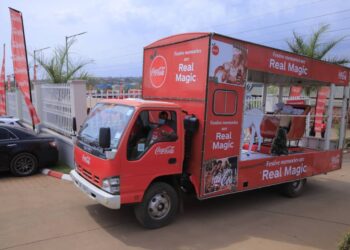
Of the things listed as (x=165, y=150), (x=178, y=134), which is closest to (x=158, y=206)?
(x=165, y=150)

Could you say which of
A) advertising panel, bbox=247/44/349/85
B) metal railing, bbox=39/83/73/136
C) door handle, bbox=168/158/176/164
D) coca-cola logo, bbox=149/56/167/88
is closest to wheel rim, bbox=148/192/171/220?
door handle, bbox=168/158/176/164

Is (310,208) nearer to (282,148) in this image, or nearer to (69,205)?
(282,148)

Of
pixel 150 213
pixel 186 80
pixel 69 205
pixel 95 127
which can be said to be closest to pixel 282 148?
pixel 186 80

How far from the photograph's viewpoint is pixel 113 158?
4.52m

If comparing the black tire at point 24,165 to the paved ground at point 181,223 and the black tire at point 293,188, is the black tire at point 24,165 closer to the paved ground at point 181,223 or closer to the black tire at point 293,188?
the paved ground at point 181,223

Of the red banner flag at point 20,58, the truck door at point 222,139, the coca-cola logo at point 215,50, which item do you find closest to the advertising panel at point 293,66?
the truck door at point 222,139

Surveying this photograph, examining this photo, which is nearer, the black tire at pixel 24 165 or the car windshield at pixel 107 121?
the car windshield at pixel 107 121

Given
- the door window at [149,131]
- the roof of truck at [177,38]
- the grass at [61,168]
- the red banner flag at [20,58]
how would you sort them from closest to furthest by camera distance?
the door window at [149,131], the roof of truck at [177,38], the grass at [61,168], the red banner flag at [20,58]

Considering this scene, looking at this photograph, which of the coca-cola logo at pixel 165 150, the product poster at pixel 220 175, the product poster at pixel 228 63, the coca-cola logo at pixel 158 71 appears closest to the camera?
the coca-cola logo at pixel 165 150

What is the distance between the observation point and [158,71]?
620 centimetres

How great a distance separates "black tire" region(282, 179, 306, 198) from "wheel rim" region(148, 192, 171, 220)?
3.08 metres

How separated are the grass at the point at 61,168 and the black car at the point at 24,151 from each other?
207 millimetres

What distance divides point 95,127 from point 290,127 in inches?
190

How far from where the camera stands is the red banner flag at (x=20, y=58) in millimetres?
10172
